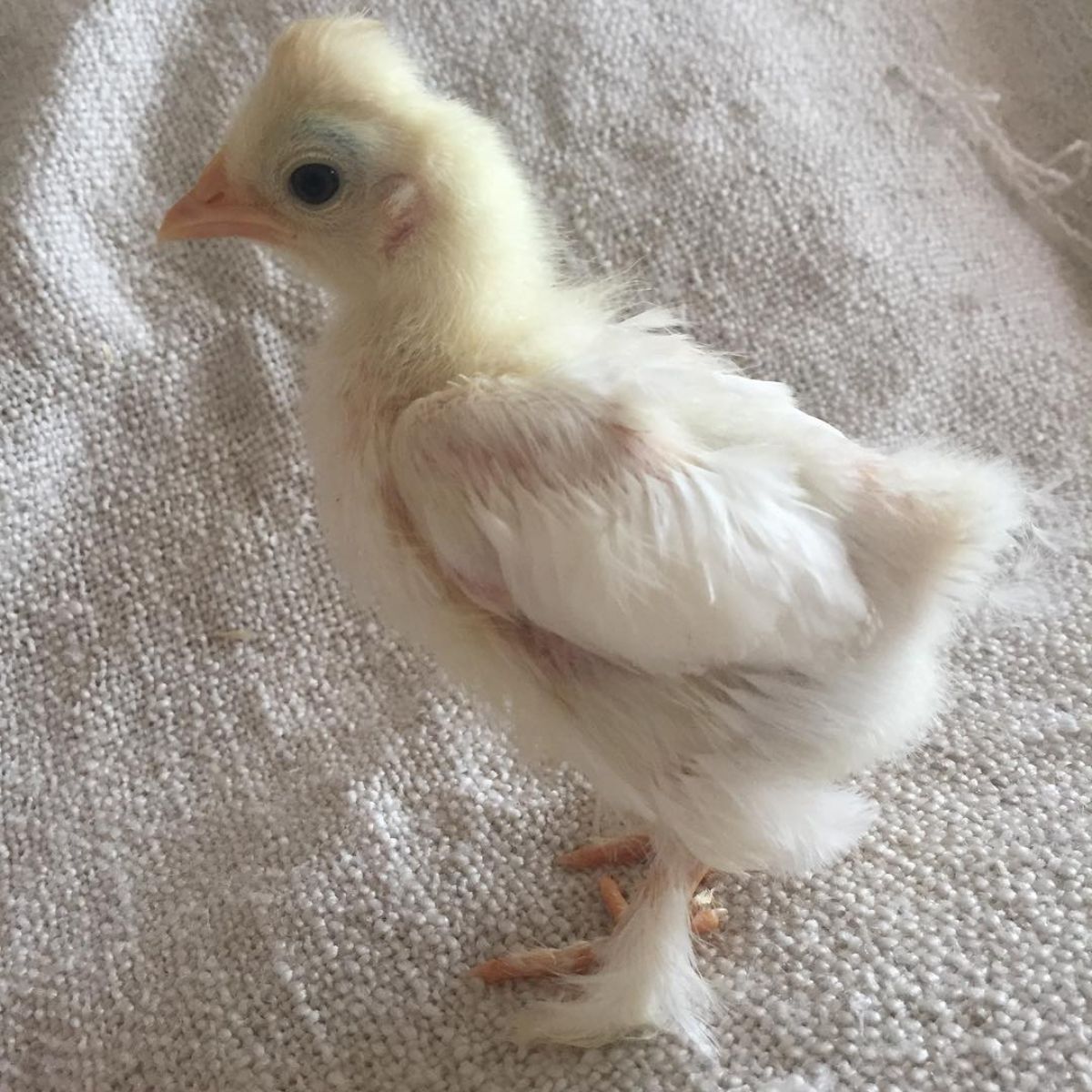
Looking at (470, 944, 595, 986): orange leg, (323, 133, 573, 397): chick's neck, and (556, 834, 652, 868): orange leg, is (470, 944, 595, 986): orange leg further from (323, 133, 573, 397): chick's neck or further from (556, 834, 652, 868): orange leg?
(323, 133, 573, 397): chick's neck

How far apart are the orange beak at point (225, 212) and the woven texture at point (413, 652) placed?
0.47 meters

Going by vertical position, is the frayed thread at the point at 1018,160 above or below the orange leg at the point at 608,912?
above

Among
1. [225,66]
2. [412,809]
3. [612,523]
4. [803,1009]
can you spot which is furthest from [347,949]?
[225,66]

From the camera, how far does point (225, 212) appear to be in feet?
2.52

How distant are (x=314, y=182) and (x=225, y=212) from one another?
8 centimetres

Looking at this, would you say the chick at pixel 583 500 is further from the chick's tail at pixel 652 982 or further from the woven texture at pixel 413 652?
the woven texture at pixel 413 652

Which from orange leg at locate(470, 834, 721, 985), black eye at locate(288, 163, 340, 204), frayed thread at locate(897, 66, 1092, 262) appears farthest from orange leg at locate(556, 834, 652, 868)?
frayed thread at locate(897, 66, 1092, 262)

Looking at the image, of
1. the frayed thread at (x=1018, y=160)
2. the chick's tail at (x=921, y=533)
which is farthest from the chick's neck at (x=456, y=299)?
the frayed thread at (x=1018, y=160)

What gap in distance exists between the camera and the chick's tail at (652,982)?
80cm

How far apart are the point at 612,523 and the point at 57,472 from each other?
74 centimetres

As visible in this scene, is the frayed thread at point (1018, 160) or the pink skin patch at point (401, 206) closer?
the pink skin patch at point (401, 206)

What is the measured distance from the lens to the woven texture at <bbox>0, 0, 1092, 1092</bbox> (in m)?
0.85

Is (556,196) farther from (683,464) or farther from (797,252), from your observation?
(683,464)

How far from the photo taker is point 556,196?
4.36ft
